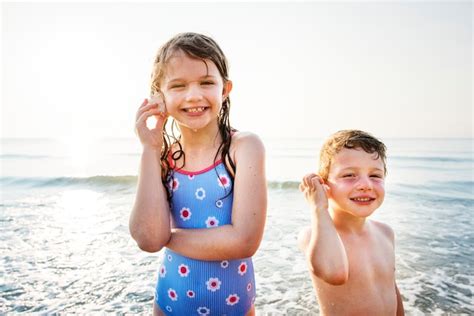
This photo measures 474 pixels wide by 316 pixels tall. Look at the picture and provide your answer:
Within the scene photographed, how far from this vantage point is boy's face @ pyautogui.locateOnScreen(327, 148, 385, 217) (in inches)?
103

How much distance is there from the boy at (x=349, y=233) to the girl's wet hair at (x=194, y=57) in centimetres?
63

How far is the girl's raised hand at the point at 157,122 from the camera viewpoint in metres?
2.36

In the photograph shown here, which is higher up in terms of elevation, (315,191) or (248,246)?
(315,191)

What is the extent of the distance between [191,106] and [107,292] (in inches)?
137

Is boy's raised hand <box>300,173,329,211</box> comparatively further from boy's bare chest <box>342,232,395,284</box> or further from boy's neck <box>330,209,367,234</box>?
boy's bare chest <box>342,232,395,284</box>

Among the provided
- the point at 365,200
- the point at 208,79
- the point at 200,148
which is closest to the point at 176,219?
the point at 200,148

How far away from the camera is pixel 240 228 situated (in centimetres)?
220

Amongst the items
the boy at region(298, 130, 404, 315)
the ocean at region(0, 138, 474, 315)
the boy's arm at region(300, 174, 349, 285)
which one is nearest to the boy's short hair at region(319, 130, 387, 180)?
the boy at region(298, 130, 404, 315)

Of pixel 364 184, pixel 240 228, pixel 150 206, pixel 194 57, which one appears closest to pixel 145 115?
pixel 194 57

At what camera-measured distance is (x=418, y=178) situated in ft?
49.8

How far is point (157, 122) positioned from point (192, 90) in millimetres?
331

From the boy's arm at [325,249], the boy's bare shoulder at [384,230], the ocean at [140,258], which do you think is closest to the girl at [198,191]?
the boy's arm at [325,249]

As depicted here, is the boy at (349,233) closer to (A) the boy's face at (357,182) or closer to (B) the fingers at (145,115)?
(A) the boy's face at (357,182)

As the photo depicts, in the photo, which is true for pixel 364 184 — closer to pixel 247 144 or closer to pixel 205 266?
pixel 247 144
